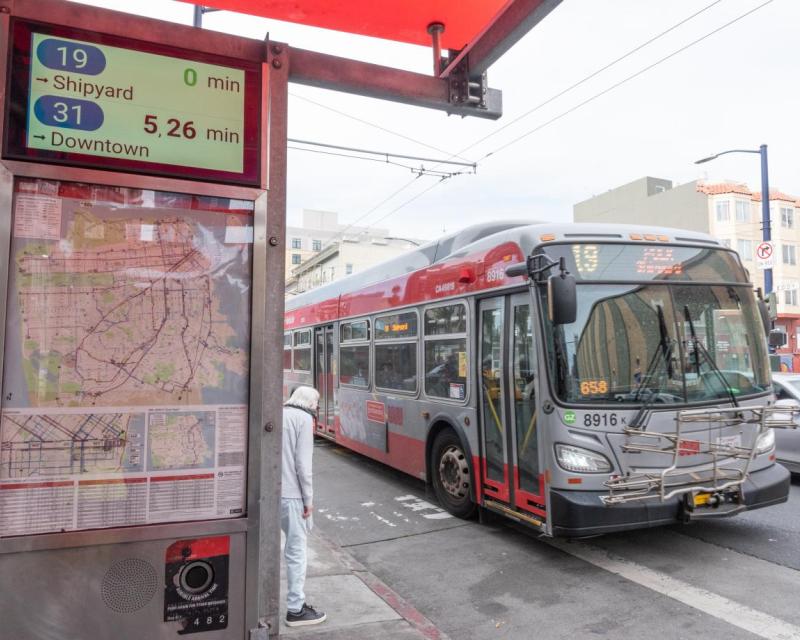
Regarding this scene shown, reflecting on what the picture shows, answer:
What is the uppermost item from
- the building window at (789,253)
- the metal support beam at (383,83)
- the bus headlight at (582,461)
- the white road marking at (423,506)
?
the building window at (789,253)

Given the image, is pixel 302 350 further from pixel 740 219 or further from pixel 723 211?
pixel 740 219

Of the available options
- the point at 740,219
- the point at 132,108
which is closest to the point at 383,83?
the point at 132,108

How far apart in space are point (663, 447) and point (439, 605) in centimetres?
230

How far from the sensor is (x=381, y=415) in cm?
905

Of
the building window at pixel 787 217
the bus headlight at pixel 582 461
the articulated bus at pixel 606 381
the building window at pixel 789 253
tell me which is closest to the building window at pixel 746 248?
the building window at pixel 789 253

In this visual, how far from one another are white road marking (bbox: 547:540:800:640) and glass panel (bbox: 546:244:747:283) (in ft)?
8.39

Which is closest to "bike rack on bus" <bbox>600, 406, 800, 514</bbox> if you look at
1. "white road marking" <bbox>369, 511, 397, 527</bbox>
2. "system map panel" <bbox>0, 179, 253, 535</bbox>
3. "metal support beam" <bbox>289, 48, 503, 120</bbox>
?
"white road marking" <bbox>369, 511, 397, 527</bbox>

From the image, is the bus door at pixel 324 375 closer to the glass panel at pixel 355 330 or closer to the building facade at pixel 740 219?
the glass panel at pixel 355 330

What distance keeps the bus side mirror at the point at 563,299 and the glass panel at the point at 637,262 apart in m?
0.50

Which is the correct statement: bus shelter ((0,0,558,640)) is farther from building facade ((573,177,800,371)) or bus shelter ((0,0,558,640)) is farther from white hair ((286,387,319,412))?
building facade ((573,177,800,371))

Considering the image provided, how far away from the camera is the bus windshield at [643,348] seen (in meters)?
5.27

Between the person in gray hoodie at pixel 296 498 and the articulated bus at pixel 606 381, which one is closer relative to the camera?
the person in gray hoodie at pixel 296 498

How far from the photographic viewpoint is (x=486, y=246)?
6.50 m

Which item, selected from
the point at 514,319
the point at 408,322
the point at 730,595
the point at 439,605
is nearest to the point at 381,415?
the point at 408,322
